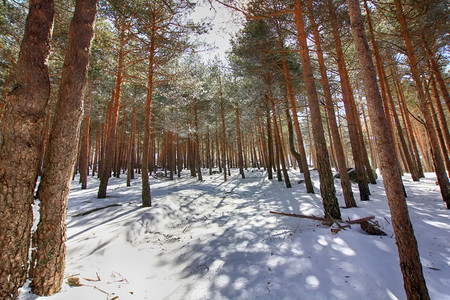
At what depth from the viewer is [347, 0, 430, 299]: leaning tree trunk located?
2.29m

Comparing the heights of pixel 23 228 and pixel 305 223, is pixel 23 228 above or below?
above

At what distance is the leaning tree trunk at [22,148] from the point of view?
80.0 inches

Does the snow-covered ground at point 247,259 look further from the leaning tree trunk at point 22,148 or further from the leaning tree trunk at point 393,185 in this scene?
the leaning tree trunk at point 22,148

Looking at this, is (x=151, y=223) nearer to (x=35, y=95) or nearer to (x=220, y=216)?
(x=220, y=216)

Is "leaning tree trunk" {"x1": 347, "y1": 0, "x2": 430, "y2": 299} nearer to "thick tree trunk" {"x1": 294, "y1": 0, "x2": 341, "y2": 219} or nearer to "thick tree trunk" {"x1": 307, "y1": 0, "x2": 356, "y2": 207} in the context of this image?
"thick tree trunk" {"x1": 294, "y1": 0, "x2": 341, "y2": 219}

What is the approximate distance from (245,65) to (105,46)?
7710 millimetres

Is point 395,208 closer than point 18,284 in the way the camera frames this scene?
No

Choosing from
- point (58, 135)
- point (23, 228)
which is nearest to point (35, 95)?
point (58, 135)

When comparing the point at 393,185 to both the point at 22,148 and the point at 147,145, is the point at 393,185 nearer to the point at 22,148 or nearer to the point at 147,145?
the point at 22,148

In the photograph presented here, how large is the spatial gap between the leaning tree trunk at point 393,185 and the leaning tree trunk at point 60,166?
12.9ft

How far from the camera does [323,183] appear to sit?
540 cm

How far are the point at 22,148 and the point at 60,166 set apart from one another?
465 millimetres

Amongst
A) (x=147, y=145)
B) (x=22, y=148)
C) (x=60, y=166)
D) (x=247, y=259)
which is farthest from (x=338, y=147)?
(x=22, y=148)

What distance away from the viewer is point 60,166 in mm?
2572
